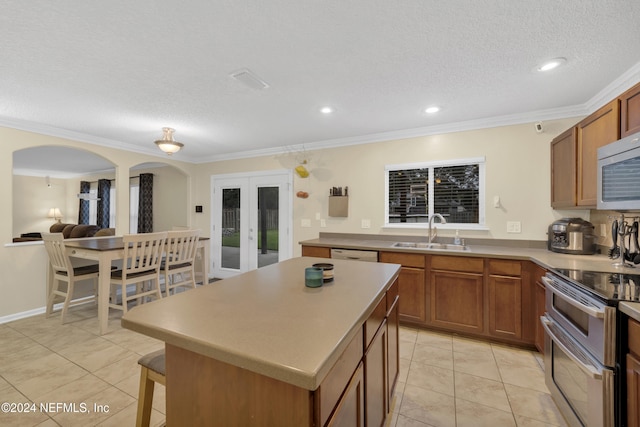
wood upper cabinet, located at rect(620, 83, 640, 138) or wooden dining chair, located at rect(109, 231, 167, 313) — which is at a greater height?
wood upper cabinet, located at rect(620, 83, 640, 138)

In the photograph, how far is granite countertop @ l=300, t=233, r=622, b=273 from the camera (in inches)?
79.9

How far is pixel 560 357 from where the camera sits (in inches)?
66.1

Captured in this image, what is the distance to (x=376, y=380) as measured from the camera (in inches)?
52.4

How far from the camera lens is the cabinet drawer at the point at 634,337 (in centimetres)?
113

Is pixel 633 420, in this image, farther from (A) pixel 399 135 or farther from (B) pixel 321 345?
(A) pixel 399 135

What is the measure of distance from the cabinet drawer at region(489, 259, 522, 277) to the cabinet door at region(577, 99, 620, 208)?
71cm

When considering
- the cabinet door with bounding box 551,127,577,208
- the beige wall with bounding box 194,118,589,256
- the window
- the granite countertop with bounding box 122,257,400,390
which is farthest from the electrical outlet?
the granite countertop with bounding box 122,257,400,390

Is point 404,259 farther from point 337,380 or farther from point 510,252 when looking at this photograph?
point 337,380

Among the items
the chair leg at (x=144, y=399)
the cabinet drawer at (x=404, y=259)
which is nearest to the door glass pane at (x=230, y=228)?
the cabinet drawer at (x=404, y=259)

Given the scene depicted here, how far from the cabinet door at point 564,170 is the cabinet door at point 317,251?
2406 mm

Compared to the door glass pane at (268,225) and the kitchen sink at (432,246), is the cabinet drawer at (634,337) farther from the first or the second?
the door glass pane at (268,225)

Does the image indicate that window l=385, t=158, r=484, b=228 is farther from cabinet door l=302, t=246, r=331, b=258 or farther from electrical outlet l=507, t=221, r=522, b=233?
cabinet door l=302, t=246, r=331, b=258

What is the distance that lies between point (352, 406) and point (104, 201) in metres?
8.61

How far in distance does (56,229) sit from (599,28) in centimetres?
980
